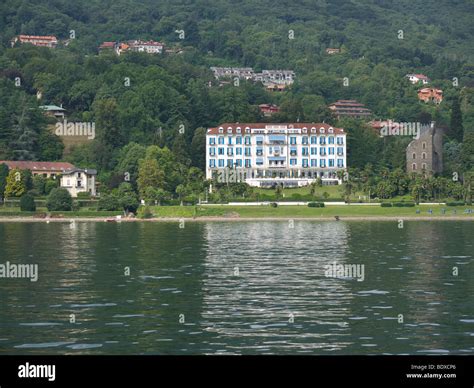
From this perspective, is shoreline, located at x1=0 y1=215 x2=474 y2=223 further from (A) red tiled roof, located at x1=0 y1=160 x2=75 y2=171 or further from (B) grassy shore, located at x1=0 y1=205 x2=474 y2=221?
(A) red tiled roof, located at x1=0 y1=160 x2=75 y2=171

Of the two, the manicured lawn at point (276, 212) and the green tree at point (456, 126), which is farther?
the green tree at point (456, 126)

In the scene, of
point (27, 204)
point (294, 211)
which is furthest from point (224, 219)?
point (27, 204)

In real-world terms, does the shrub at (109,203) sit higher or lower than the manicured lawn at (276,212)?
higher

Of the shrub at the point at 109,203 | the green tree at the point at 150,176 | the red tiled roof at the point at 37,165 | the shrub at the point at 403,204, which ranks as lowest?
the shrub at the point at 403,204

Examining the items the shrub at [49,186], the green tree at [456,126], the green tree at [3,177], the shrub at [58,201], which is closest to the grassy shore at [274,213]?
the shrub at [58,201]

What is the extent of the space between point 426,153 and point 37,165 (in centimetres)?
5857

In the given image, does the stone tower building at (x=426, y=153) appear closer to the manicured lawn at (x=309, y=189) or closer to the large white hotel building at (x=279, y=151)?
the large white hotel building at (x=279, y=151)

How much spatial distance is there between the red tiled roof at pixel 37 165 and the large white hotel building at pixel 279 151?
2226cm

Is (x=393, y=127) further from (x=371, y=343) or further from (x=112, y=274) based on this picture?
(x=371, y=343)

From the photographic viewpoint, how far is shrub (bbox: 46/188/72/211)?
133m

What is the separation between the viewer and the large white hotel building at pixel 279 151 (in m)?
164

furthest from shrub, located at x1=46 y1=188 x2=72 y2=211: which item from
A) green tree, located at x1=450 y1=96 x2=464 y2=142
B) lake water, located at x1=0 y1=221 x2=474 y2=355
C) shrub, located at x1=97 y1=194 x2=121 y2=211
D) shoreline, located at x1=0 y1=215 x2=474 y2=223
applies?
green tree, located at x1=450 y1=96 x2=464 y2=142

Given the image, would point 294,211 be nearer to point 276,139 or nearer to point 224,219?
point 224,219

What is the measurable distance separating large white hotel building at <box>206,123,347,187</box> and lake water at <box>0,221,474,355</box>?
80737mm
